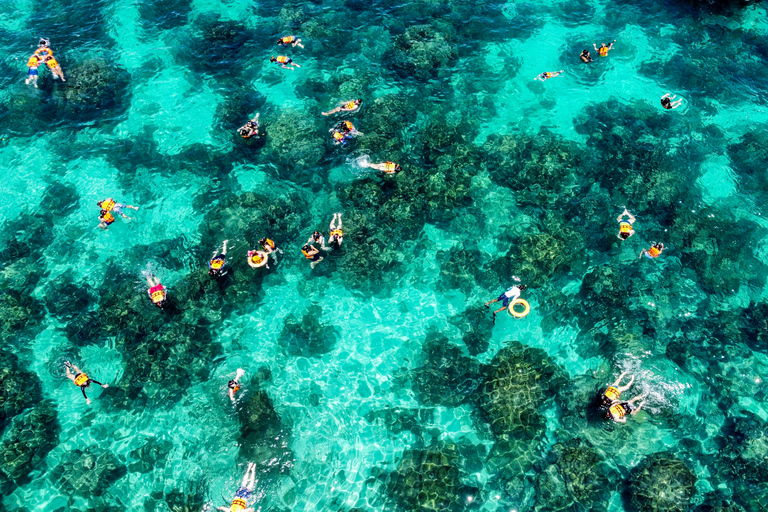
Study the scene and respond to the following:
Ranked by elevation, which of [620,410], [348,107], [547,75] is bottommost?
[620,410]

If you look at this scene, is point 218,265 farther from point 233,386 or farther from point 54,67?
point 54,67

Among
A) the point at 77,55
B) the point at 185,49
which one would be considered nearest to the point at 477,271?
the point at 185,49

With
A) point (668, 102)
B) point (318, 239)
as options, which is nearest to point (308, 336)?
point (318, 239)

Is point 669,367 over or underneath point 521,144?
underneath

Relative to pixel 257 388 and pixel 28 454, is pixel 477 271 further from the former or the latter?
pixel 28 454

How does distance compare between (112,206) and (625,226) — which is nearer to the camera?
(625,226)

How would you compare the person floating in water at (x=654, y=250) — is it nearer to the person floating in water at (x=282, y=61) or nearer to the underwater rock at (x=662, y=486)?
the underwater rock at (x=662, y=486)
